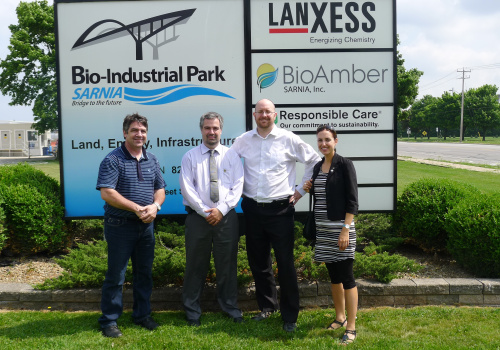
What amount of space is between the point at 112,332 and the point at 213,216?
4.55ft

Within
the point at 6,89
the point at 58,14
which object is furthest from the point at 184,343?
the point at 6,89

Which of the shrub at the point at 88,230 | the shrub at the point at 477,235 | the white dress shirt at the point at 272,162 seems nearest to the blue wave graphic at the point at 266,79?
the white dress shirt at the point at 272,162

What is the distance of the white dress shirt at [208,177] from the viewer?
4281mm

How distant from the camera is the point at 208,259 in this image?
449 cm

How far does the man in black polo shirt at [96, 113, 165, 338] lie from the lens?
401 centimetres

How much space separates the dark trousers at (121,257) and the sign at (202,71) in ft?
6.76

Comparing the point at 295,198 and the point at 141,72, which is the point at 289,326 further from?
the point at 141,72

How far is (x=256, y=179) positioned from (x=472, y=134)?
326 feet

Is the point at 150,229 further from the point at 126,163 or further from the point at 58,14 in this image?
the point at 58,14

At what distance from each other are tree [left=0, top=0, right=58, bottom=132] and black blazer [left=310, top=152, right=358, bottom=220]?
34.8 m

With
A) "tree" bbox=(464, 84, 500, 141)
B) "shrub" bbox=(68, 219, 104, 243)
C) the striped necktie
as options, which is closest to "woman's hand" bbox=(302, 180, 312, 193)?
the striped necktie

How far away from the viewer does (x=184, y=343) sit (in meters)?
3.98

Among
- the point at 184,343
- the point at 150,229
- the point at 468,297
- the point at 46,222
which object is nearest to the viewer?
the point at 184,343

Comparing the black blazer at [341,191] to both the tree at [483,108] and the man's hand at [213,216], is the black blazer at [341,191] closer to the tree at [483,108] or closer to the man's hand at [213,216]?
the man's hand at [213,216]
